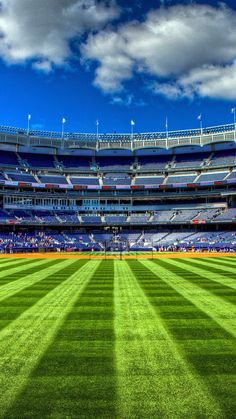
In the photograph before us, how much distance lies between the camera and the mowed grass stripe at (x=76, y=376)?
5461mm

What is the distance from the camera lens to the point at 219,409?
212 inches

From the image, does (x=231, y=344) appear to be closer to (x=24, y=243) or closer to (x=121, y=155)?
(x=24, y=243)

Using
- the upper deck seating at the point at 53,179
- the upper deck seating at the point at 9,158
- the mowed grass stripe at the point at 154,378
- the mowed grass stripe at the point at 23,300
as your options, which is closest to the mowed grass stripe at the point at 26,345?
the mowed grass stripe at the point at 23,300

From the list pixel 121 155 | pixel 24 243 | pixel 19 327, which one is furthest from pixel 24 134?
pixel 19 327

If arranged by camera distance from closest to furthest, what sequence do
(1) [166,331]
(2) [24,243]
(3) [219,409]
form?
(3) [219,409], (1) [166,331], (2) [24,243]

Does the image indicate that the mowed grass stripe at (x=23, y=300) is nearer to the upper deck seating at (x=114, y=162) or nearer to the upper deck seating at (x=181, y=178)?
the upper deck seating at (x=181, y=178)

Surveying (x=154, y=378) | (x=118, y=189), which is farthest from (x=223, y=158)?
(x=154, y=378)

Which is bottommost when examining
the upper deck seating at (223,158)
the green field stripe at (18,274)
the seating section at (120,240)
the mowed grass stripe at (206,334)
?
the green field stripe at (18,274)

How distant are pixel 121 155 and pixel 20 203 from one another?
28.9m

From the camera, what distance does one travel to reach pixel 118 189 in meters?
88.8

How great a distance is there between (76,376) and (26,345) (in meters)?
2.24

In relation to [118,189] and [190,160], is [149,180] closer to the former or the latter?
[118,189]

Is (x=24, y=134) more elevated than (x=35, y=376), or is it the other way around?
(x=24, y=134)

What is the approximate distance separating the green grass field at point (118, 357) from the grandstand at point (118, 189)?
195 feet
